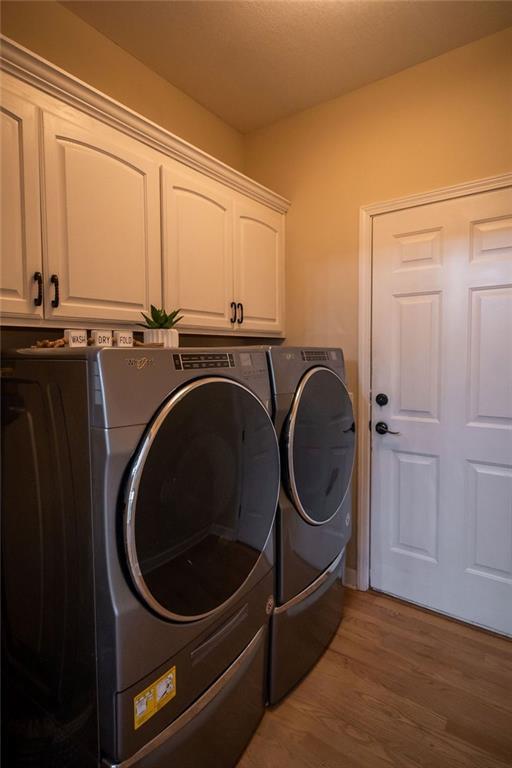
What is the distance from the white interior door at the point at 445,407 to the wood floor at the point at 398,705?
0.82 feet

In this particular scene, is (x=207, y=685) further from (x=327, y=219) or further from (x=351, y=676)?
(x=327, y=219)

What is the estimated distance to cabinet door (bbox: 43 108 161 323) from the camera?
129 centimetres

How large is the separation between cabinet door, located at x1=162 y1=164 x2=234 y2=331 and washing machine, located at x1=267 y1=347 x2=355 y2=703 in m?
0.56

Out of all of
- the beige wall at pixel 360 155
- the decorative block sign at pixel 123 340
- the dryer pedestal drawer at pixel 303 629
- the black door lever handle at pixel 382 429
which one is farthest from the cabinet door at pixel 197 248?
the dryer pedestal drawer at pixel 303 629

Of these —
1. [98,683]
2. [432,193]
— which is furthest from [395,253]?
[98,683]

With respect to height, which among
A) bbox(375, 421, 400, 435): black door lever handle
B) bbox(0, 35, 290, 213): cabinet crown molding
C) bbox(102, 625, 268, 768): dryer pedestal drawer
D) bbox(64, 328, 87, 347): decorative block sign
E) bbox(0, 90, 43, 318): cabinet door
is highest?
bbox(0, 35, 290, 213): cabinet crown molding

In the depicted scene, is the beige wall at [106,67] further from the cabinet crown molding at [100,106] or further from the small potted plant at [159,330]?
the small potted plant at [159,330]

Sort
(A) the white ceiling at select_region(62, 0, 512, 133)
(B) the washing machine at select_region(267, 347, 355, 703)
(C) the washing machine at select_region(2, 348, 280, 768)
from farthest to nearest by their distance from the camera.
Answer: (A) the white ceiling at select_region(62, 0, 512, 133), (B) the washing machine at select_region(267, 347, 355, 703), (C) the washing machine at select_region(2, 348, 280, 768)

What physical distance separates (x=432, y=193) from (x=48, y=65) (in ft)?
5.49

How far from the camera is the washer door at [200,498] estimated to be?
35.5 inches

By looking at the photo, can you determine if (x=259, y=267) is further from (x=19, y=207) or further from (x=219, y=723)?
(x=219, y=723)


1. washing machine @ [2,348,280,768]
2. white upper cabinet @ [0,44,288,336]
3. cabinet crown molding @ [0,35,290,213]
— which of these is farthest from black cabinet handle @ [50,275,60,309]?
cabinet crown molding @ [0,35,290,213]

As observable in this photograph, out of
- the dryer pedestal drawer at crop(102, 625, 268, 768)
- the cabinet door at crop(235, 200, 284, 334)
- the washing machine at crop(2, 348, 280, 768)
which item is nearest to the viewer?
the washing machine at crop(2, 348, 280, 768)

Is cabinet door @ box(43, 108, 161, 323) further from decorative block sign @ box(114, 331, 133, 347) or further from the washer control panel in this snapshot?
the washer control panel
